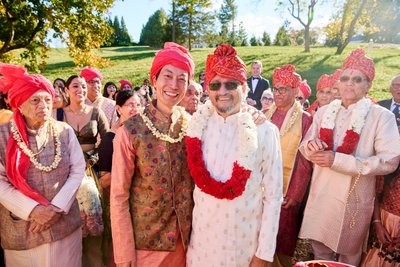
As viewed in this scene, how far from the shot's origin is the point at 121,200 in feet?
7.96

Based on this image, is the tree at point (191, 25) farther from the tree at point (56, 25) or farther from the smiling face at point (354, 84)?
the smiling face at point (354, 84)

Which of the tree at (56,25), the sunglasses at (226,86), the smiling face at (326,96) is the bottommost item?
the smiling face at (326,96)

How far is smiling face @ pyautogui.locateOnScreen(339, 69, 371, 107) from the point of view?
2979 mm

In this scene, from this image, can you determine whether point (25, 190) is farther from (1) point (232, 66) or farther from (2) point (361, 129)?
(2) point (361, 129)

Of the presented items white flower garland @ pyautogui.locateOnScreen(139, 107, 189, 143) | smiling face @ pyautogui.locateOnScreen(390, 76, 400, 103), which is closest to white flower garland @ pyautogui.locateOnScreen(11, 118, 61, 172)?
white flower garland @ pyautogui.locateOnScreen(139, 107, 189, 143)

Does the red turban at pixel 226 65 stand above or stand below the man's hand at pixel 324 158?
above

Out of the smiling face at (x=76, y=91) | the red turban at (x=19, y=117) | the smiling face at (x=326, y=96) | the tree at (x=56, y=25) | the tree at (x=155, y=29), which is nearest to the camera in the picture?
the red turban at (x=19, y=117)

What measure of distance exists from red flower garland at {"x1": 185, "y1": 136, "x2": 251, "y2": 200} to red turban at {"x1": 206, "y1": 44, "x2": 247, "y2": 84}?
0.56 m

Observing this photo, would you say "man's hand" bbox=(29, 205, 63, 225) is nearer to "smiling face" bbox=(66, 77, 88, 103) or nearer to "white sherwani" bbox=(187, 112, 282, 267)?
"white sherwani" bbox=(187, 112, 282, 267)

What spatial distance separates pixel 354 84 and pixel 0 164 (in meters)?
3.39

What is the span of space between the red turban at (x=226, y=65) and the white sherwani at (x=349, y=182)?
4.16 feet

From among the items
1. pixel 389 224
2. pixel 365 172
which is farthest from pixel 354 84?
pixel 389 224

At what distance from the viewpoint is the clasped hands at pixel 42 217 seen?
2.75 m

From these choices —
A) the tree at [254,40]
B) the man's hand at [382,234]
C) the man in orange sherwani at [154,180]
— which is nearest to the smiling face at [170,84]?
the man in orange sherwani at [154,180]
